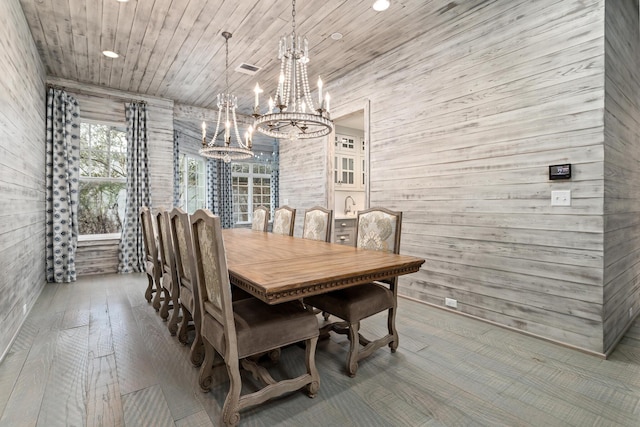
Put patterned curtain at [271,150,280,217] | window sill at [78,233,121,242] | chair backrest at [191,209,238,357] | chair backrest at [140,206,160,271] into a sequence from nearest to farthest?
chair backrest at [191,209,238,357] → chair backrest at [140,206,160,271] → window sill at [78,233,121,242] → patterned curtain at [271,150,280,217]

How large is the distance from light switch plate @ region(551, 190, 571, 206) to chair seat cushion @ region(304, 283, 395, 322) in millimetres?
1433

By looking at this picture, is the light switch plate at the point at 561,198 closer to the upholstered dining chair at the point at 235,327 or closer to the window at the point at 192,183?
the upholstered dining chair at the point at 235,327

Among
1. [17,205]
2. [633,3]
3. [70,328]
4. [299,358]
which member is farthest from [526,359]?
[17,205]

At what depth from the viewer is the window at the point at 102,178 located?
15.9 feet

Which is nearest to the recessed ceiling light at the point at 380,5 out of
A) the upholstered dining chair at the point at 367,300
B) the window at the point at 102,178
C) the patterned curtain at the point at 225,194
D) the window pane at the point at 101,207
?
the upholstered dining chair at the point at 367,300

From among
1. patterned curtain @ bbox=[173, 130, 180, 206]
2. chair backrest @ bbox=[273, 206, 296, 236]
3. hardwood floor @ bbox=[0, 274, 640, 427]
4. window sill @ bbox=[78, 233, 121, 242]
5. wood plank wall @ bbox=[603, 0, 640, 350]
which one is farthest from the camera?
patterned curtain @ bbox=[173, 130, 180, 206]

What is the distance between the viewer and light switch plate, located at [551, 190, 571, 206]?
2.32m

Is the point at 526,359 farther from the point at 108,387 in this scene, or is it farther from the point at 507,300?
the point at 108,387

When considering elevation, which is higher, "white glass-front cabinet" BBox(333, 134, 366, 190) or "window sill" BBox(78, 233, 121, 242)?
"white glass-front cabinet" BBox(333, 134, 366, 190)

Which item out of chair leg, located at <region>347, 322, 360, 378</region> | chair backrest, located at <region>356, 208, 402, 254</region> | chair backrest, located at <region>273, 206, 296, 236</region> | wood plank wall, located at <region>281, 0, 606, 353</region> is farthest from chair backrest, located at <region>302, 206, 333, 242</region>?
chair leg, located at <region>347, 322, 360, 378</region>

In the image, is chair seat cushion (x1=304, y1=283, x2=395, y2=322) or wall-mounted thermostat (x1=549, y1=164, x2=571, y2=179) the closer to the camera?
chair seat cushion (x1=304, y1=283, x2=395, y2=322)

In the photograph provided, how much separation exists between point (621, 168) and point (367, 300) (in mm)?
2251

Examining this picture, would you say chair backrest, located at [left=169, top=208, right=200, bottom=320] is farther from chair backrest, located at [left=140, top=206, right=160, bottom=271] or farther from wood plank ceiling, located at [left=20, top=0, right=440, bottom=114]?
wood plank ceiling, located at [left=20, top=0, right=440, bottom=114]

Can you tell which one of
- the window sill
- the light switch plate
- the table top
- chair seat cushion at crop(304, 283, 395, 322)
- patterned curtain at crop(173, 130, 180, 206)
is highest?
patterned curtain at crop(173, 130, 180, 206)
